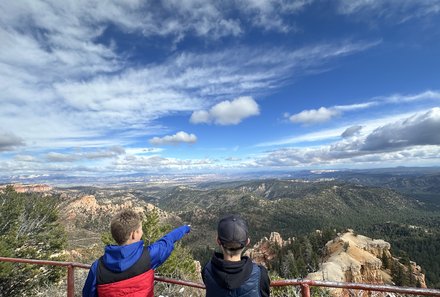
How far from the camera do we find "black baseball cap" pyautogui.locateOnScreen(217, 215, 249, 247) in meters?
3.11

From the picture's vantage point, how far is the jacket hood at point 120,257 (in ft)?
11.7

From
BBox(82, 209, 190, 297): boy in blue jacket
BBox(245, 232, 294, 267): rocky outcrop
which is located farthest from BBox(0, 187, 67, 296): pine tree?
BBox(245, 232, 294, 267): rocky outcrop

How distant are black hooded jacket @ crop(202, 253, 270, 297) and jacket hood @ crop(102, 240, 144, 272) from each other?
101 centimetres

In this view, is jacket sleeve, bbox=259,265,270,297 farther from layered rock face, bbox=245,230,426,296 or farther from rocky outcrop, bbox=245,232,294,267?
rocky outcrop, bbox=245,232,294,267

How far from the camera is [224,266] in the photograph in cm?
310

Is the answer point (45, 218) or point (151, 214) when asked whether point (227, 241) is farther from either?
point (45, 218)

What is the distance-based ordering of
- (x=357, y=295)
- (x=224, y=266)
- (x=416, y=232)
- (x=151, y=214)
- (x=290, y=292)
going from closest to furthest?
(x=224, y=266), (x=357, y=295), (x=290, y=292), (x=151, y=214), (x=416, y=232)

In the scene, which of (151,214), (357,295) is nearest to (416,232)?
(151,214)

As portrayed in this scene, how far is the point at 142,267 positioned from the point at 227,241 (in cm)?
124

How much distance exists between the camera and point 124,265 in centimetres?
358

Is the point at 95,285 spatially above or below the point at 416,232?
above

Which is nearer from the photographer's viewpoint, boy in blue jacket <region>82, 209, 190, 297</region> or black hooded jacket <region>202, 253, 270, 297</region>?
black hooded jacket <region>202, 253, 270, 297</region>

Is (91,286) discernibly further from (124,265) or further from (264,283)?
(264,283)

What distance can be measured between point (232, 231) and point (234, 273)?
40 cm
